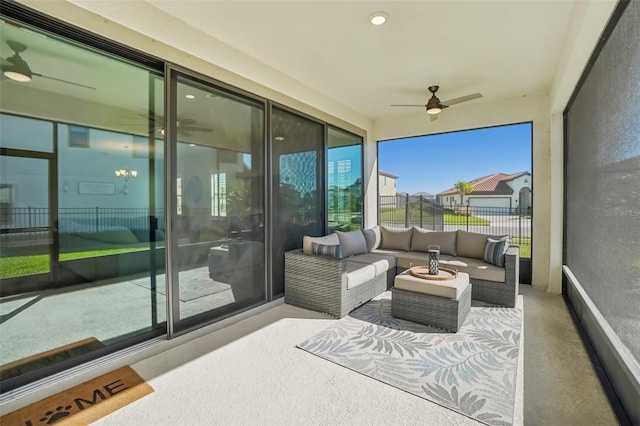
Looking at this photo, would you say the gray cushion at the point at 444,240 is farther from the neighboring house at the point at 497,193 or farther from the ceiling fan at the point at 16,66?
the ceiling fan at the point at 16,66

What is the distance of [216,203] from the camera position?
3.18m

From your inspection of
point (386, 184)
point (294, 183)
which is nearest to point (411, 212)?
point (386, 184)

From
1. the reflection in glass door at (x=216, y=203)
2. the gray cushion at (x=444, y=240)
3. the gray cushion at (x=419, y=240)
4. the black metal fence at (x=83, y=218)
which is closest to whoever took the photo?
the black metal fence at (x=83, y=218)

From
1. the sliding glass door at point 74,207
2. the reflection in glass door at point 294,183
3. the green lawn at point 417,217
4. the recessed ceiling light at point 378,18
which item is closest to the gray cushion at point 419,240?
the green lawn at point 417,217

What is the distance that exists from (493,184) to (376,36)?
369 cm

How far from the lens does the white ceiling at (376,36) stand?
2.50 m

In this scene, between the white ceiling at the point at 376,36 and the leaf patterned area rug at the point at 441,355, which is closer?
the leaf patterned area rug at the point at 441,355

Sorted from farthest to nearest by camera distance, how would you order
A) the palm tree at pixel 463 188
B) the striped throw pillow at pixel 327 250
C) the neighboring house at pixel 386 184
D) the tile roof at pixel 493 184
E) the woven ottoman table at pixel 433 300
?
1. the neighboring house at pixel 386 184
2. the palm tree at pixel 463 188
3. the tile roof at pixel 493 184
4. the striped throw pillow at pixel 327 250
5. the woven ottoman table at pixel 433 300

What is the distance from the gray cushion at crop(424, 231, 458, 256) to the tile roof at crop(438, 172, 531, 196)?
4.34ft

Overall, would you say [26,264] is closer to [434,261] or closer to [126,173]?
[126,173]

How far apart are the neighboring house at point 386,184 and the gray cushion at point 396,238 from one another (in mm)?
1146

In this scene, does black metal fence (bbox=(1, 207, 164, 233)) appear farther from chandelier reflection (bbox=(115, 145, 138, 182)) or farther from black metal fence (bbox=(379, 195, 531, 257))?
black metal fence (bbox=(379, 195, 531, 257))

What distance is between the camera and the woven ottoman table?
9.80 ft

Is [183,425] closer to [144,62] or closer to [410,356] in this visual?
[410,356]
